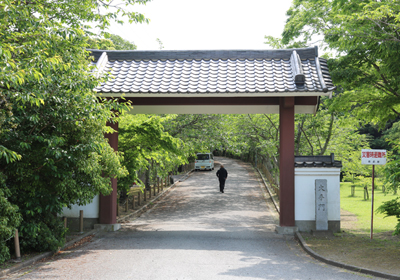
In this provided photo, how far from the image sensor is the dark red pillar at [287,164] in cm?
1048

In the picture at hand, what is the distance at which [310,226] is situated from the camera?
34.2 ft

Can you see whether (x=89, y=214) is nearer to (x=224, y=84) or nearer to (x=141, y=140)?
(x=141, y=140)

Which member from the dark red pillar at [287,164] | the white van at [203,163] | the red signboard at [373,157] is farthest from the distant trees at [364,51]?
the white van at [203,163]

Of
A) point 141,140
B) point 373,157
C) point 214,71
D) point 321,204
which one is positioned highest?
point 214,71

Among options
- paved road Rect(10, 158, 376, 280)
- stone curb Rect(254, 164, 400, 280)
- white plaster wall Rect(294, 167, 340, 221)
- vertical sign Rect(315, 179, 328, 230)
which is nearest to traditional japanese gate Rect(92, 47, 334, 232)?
white plaster wall Rect(294, 167, 340, 221)

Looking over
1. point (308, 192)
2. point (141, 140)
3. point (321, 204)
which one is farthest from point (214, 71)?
point (321, 204)

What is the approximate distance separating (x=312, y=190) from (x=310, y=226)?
1.03m

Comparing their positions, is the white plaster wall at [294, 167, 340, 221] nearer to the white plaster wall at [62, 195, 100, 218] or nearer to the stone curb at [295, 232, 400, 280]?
the stone curb at [295, 232, 400, 280]

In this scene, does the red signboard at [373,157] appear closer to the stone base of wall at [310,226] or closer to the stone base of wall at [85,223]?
the stone base of wall at [310,226]

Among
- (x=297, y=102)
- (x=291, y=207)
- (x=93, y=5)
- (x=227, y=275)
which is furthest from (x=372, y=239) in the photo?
(x=93, y=5)

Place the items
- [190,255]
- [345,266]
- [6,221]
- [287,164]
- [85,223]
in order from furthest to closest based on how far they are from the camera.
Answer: [85,223], [287,164], [190,255], [345,266], [6,221]

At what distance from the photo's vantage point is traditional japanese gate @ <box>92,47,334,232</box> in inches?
406

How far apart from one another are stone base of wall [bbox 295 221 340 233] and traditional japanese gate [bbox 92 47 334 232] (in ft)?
0.83

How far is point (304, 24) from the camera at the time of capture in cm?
1480
